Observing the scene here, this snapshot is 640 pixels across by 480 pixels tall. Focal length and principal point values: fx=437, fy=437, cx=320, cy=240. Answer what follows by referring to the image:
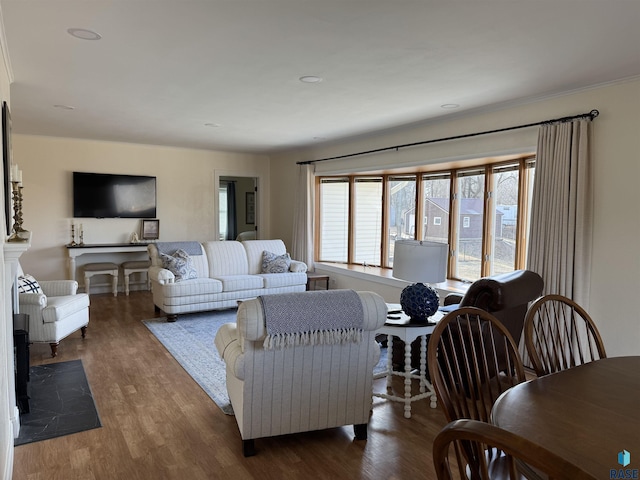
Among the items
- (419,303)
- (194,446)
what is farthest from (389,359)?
(194,446)

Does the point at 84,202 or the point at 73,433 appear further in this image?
the point at 84,202

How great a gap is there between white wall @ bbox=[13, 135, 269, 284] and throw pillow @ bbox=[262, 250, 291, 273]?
6.42ft

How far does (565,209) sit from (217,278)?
431 centimetres

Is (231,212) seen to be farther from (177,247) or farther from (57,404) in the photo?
(57,404)

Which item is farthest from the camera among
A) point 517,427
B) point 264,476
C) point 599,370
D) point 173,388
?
point 173,388

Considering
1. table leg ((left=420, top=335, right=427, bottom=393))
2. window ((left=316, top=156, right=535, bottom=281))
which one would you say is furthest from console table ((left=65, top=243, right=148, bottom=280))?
table leg ((left=420, top=335, right=427, bottom=393))

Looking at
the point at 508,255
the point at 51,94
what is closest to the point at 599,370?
the point at 508,255

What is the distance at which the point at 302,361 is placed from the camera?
2473mm

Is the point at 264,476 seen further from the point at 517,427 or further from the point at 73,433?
the point at 517,427

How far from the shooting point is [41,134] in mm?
6453

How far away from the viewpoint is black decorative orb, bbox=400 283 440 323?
3.13 meters

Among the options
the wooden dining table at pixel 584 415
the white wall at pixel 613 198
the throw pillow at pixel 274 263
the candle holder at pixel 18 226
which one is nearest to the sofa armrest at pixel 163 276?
the throw pillow at pixel 274 263

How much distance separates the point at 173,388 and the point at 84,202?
469cm

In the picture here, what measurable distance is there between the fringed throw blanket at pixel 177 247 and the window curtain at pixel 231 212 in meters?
3.70
